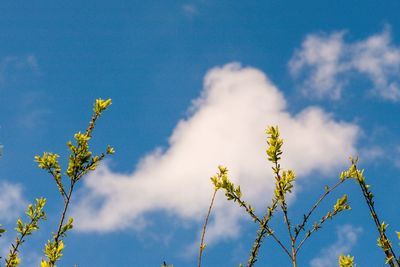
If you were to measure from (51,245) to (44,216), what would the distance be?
5.43 feet

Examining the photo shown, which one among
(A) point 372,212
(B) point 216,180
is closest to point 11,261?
(B) point 216,180

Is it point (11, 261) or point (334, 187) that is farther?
point (11, 261)

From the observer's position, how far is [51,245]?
5.63 metres

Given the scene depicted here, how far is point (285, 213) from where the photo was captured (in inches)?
171

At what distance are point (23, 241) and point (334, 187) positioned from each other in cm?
481

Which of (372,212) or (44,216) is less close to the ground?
(44,216)

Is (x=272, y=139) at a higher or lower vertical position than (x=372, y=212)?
higher

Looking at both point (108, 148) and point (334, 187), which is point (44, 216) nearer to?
point (108, 148)

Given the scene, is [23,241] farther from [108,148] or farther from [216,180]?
[216,180]

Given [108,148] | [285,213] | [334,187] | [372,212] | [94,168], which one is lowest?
[372,212]

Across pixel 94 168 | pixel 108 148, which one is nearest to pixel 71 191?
pixel 94 168

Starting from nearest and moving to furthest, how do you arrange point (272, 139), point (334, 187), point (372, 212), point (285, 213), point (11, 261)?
point (372, 212) < point (285, 213) < point (334, 187) < point (272, 139) < point (11, 261)

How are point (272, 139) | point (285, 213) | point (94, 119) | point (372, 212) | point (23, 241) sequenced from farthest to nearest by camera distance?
point (94, 119) < point (23, 241) < point (272, 139) < point (285, 213) < point (372, 212)

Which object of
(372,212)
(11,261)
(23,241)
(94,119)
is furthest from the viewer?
(94,119)
